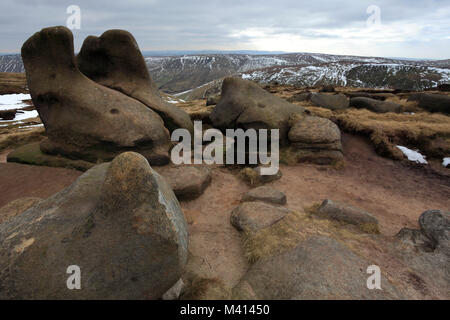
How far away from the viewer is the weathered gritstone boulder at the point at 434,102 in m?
18.2

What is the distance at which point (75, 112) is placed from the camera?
11258 mm

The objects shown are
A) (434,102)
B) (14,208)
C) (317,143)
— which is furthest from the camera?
(434,102)

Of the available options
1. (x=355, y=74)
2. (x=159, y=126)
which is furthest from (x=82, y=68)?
(x=355, y=74)

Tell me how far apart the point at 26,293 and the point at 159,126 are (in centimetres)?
946

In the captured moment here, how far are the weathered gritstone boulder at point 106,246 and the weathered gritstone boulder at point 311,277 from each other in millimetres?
1886

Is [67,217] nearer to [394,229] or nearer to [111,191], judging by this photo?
[111,191]

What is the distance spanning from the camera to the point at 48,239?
178 inches

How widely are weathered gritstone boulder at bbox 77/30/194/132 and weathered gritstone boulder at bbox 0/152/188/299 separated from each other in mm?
9723

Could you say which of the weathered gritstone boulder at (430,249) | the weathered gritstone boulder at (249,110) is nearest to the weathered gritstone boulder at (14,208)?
the weathered gritstone boulder at (430,249)

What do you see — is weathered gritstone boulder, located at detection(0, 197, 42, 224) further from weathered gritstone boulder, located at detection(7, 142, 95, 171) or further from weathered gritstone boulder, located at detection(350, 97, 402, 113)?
weathered gritstone boulder, located at detection(350, 97, 402, 113)

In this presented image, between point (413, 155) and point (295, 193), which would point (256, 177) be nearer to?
point (295, 193)

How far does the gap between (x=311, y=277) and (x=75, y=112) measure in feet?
39.0

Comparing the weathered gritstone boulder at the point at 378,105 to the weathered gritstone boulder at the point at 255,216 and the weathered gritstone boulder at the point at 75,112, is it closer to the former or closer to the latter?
the weathered gritstone boulder at the point at 255,216

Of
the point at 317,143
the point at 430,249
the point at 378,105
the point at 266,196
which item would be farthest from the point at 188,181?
the point at 378,105
